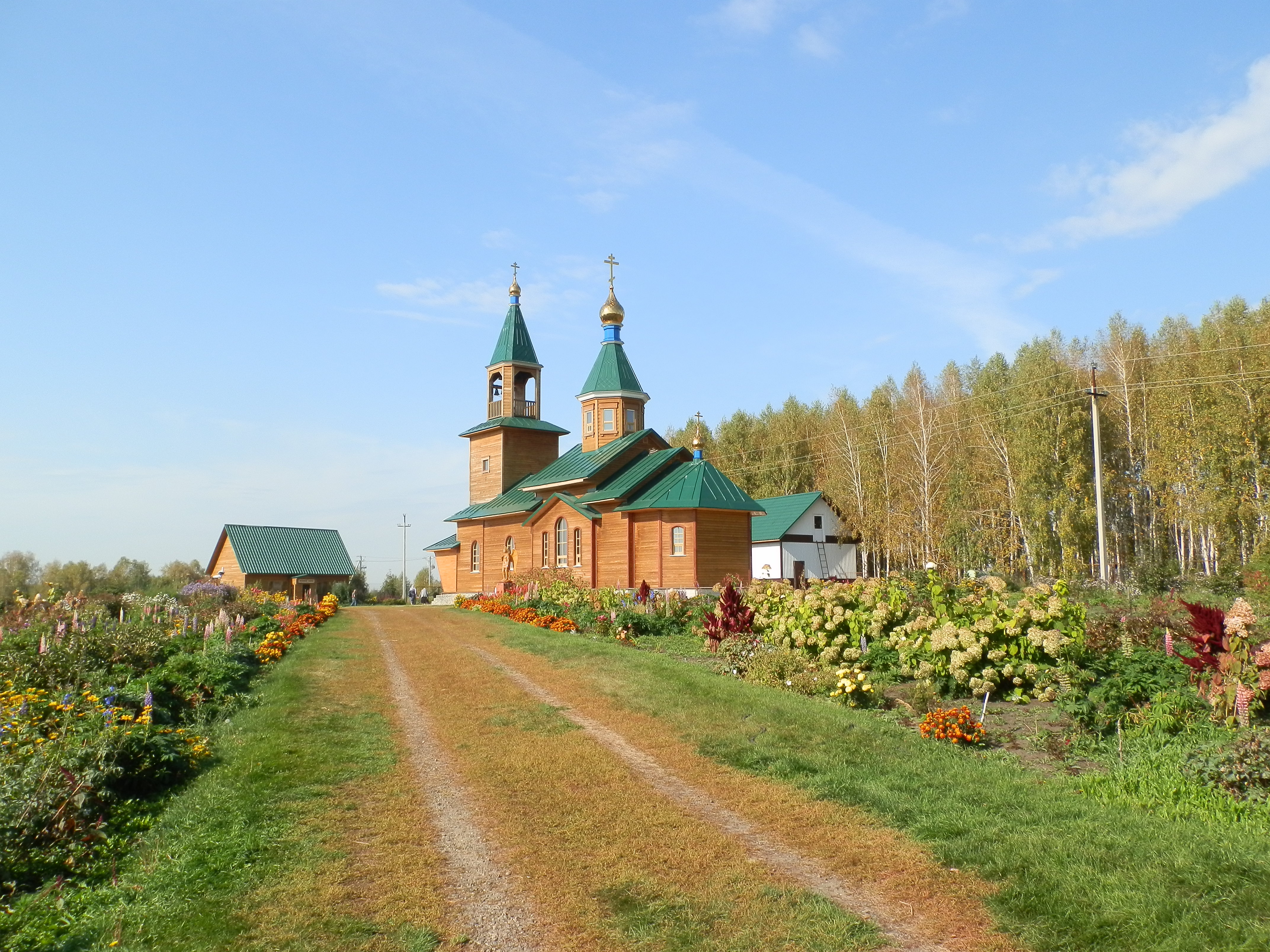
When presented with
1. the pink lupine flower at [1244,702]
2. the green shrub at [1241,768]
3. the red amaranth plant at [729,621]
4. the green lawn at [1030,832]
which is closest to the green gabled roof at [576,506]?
the red amaranth plant at [729,621]

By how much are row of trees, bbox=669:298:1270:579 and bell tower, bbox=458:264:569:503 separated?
53.2 feet

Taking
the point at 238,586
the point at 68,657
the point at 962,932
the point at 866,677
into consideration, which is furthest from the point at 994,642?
the point at 238,586

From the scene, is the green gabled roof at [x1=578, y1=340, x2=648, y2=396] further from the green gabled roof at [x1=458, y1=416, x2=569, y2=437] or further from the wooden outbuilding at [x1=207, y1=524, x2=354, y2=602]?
the wooden outbuilding at [x1=207, y1=524, x2=354, y2=602]

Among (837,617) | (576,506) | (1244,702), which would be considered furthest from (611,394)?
(1244,702)

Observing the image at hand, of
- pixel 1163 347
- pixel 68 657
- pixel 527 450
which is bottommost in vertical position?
pixel 68 657

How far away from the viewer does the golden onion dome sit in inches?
1465

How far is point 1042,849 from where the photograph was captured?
531 cm

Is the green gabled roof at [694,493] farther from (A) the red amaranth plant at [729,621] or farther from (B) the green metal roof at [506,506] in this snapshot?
(A) the red amaranth plant at [729,621]

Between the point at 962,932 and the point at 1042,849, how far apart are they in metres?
1.22

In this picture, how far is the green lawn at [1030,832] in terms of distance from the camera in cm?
433

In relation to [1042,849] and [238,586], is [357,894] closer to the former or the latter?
[1042,849]

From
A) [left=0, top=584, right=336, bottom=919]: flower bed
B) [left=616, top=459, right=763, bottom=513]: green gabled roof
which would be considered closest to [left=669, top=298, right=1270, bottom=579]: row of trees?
[left=616, top=459, right=763, bottom=513]: green gabled roof

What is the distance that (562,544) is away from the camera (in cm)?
3338

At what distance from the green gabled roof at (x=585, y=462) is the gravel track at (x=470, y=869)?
82.6 feet
